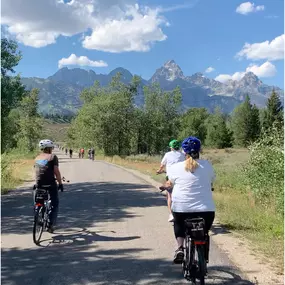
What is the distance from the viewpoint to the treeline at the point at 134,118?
67.6 m

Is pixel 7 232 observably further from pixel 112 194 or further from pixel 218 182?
pixel 218 182

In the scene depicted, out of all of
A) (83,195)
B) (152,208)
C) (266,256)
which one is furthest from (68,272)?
(83,195)

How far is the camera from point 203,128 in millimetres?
108875

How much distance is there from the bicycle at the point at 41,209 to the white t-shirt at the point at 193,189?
3.58 m

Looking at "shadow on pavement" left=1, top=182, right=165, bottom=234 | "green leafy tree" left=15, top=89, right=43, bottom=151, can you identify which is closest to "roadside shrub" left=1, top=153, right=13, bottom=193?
"shadow on pavement" left=1, top=182, right=165, bottom=234

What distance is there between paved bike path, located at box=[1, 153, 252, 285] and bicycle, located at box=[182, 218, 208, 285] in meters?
0.43

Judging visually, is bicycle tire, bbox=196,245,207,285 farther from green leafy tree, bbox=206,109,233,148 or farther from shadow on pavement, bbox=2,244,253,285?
green leafy tree, bbox=206,109,233,148

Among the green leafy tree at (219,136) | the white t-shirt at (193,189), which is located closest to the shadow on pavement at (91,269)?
the white t-shirt at (193,189)

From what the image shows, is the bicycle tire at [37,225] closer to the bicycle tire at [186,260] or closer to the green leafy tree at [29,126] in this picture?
the bicycle tire at [186,260]

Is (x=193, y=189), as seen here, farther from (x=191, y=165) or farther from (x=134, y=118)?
(x=134, y=118)

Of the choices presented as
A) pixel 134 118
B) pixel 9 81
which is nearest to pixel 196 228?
pixel 9 81

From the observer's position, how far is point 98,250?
6.95m

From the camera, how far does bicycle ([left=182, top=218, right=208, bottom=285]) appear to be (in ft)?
15.8

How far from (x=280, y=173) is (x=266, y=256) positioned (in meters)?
4.37
